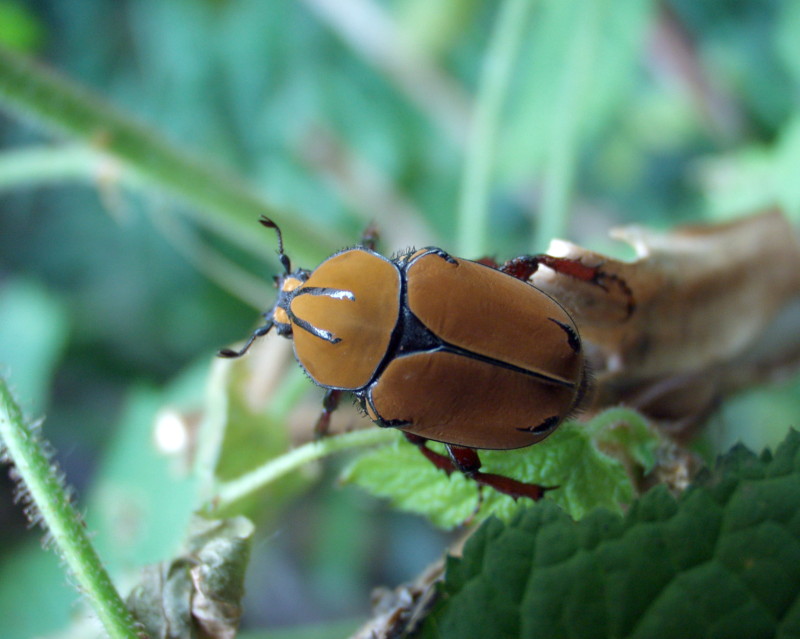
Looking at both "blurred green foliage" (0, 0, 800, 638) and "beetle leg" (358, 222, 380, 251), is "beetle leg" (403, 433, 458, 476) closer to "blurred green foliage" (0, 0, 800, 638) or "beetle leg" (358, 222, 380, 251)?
"beetle leg" (358, 222, 380, 251)

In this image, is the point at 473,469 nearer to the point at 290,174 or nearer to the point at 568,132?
the point at 568,132

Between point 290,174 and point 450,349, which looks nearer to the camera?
point 450,349

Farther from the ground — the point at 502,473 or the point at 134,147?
the point at 134,147

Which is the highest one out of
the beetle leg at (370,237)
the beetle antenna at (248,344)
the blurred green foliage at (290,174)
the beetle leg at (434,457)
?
the blurred green foliage at (290,174)

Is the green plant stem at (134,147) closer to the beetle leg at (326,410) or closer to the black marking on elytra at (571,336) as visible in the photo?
the beetle leg at (326,410)

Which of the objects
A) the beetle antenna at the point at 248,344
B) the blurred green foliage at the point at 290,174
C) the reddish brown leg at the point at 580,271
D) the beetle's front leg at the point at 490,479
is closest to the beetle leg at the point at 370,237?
the beetle antenna at the point at 248,344

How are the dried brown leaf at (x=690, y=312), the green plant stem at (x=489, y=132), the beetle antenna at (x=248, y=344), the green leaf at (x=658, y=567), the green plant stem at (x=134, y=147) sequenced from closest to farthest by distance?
1. the green leaf at (x=658, y=567)
2. the dried brown leaf at (x=690, y=312)
3. the beetle antenna at (x=248, y=344)
4. the green plant stem at (x=134, y=147)
5. the green plant stem at (x=489, y=132)

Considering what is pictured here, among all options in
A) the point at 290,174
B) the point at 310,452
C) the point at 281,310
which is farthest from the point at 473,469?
the point at 290,174
